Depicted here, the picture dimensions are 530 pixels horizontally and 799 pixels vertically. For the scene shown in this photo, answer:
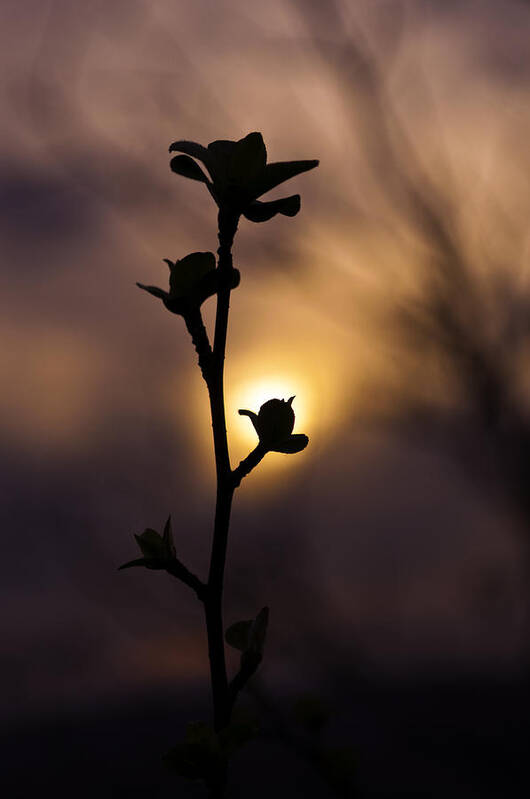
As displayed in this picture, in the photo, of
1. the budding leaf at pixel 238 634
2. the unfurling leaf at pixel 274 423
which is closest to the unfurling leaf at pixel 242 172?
the unfurling leaf at pixel 274 423

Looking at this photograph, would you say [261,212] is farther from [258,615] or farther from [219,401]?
[258,615]

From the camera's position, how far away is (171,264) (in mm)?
1060

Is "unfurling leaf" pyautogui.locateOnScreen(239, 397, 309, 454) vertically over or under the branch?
over

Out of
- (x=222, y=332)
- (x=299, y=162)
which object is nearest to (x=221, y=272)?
(x=222, y=332)

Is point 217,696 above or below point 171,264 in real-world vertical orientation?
below

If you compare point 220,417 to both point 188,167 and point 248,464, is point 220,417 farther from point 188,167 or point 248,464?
point 188,167

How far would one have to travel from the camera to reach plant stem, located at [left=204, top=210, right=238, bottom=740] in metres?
0.91

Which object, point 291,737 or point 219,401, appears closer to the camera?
point 219,401

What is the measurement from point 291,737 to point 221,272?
8.21ft

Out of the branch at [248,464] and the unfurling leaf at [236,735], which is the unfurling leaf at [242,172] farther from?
the unfurling leaf at [236,735]

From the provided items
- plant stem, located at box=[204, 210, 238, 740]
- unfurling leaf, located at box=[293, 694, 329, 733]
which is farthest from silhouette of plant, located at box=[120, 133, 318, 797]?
unfurling leaf, located at box=[293, 694, 329, 733]

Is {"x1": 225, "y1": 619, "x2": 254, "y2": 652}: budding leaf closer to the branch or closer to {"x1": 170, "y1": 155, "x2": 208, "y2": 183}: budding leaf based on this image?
the branch

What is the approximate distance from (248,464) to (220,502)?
0.10m

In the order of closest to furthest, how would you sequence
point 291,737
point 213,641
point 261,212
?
point 213,641, point 261,212, point 291,737
